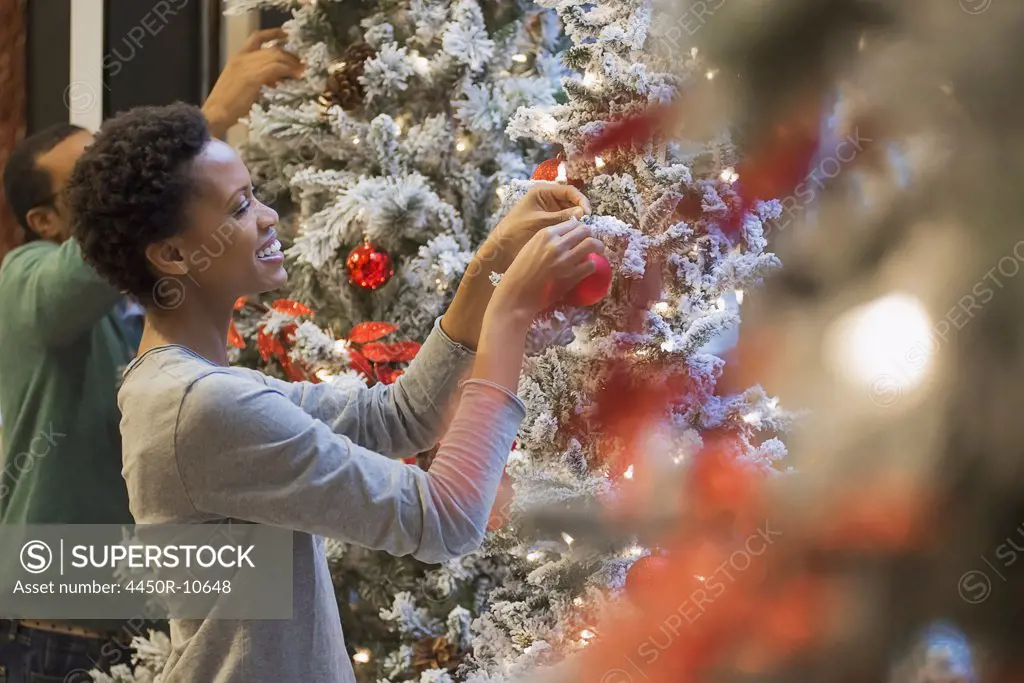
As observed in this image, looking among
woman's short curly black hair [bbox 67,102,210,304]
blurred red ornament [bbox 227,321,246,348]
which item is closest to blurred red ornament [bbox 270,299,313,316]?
blurred red ornament [bbox 227,321,246,348]

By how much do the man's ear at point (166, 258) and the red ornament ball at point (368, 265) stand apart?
0.38 metres

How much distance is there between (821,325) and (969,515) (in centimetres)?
27

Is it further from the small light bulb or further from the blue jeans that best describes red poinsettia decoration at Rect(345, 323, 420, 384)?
the blue jeans

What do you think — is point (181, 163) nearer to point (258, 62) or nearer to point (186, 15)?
point (258, 62)

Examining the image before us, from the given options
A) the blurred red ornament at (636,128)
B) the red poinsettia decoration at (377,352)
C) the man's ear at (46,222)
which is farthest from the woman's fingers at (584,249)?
the man's ear at (46,222)

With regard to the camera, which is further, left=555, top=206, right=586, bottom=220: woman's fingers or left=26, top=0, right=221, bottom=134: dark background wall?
left=26, top=0, right=221, bottom=134: dark background wall

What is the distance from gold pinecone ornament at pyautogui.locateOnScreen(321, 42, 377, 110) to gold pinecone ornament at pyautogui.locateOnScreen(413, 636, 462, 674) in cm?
72

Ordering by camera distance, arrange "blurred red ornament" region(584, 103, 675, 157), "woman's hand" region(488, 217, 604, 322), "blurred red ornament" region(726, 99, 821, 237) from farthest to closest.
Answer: "blurred red ornament" region(726, 99, 821, 237) → "blurred red ornament" region(584, 103, 675, 157) → "woman's hand" region(488, 217, 604, 322)

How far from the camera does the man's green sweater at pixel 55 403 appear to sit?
138 cm

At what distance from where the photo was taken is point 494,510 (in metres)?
0.99

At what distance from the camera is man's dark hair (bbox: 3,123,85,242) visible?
4.83ft

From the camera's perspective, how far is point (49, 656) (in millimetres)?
1476

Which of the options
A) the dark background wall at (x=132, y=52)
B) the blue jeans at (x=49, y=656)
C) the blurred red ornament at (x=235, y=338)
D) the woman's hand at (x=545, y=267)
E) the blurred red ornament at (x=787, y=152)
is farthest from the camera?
the dark background wall at (x=132, y=52)

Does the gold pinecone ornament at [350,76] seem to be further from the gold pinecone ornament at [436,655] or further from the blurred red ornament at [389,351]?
the gold pinecone ornament at [436,655]
